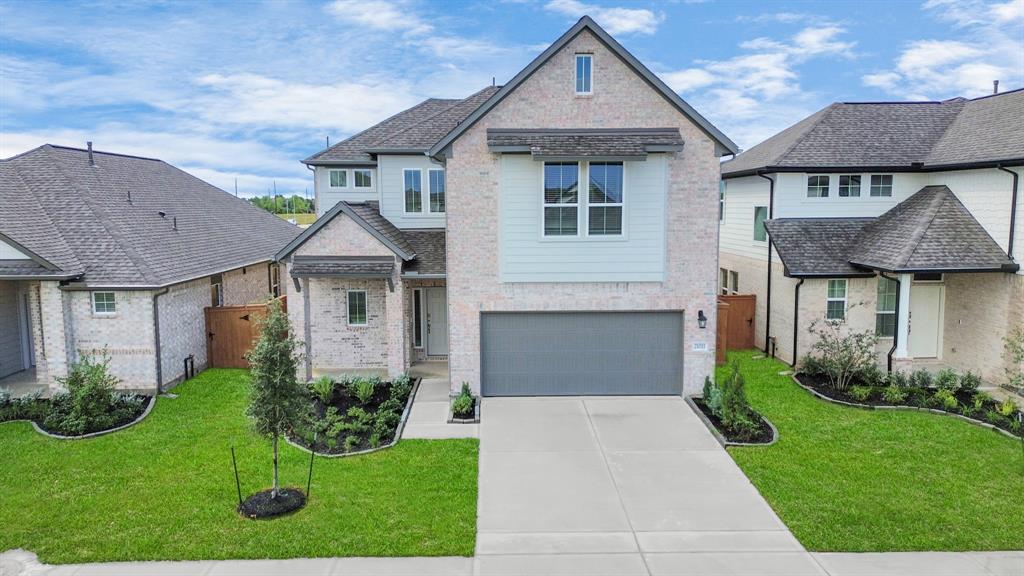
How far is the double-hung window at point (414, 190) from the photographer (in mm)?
18047

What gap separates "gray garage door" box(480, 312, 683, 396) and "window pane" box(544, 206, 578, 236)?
1942 mm

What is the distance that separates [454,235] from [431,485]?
6115 millimetres

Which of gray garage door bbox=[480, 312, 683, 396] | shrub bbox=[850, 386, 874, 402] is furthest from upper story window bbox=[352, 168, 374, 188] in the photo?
shrub bbox=[850, 386, 874, 402]

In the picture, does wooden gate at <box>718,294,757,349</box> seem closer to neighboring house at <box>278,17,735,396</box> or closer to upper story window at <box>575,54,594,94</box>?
neighboring house at <box>278,17,735,396</box>

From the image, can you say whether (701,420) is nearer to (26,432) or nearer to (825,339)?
(825,339)

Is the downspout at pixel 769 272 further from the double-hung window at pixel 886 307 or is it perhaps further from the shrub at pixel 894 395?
the shrub at pixel 894 395

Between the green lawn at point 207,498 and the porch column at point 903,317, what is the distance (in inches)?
438

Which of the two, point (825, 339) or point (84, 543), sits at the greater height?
point (825, 339)

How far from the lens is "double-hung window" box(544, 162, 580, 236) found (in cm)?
1444

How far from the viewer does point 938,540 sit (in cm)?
887

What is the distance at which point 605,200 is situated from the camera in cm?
1455

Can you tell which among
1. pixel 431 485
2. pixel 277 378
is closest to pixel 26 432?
pixel 277 378

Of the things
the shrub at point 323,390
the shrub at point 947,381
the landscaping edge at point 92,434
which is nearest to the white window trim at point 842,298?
the shrub at point 947,381

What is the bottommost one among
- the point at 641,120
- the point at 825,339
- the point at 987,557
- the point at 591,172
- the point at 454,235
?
the point at 987,557
